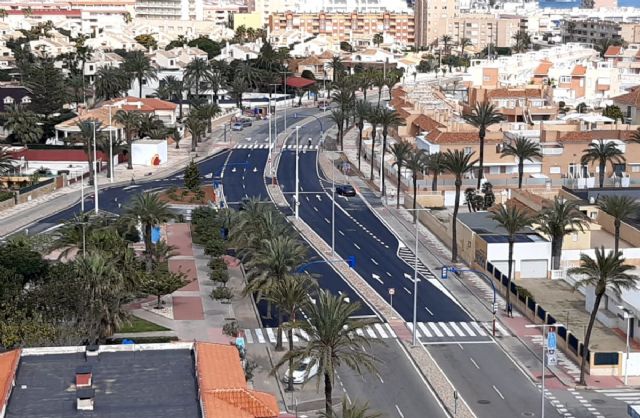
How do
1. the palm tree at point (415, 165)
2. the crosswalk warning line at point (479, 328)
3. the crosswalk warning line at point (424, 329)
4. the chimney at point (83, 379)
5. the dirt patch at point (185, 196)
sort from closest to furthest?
1. the chimney at point (83, 379)
2. the crosswalk warning line at point (424, 329)
3. the crosswalk warning line at point (479, 328)
4. the palm tree at point (415, 165)
5. the dirt patch at point (185, 196)

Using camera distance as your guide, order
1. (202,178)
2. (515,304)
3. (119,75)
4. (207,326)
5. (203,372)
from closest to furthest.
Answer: (203,372) → (207,326) → (515,304) → (202,178) → (119,75)

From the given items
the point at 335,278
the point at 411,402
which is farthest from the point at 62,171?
the point at 411,402

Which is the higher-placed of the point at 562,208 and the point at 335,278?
the point at 562,208

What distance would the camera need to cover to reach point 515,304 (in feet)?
263

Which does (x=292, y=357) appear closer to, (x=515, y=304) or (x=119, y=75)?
(x=515, y=304)

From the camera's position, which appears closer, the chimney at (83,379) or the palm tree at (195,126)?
the chimney at (83,379)

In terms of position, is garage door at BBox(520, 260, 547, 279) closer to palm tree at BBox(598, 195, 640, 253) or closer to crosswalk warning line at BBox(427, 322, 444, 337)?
palm tree at BBox(598, 195, 640, 253)

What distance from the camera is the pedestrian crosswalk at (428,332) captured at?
239ft

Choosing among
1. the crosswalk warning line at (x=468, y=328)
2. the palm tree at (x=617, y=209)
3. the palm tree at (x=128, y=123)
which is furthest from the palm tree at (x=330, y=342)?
the palm tree at (x=128, y=123)

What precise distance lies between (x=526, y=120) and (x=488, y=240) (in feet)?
221

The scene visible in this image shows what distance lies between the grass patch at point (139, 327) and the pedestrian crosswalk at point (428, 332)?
5.24 metres

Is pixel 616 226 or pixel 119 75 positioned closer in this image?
pixel 616 226

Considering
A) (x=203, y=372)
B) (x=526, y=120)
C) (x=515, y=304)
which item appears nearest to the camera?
(x=203, y=372)

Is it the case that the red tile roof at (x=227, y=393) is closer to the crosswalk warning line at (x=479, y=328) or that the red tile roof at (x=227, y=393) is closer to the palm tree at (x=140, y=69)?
the crosswalk warning line at (x=479, y=328)
